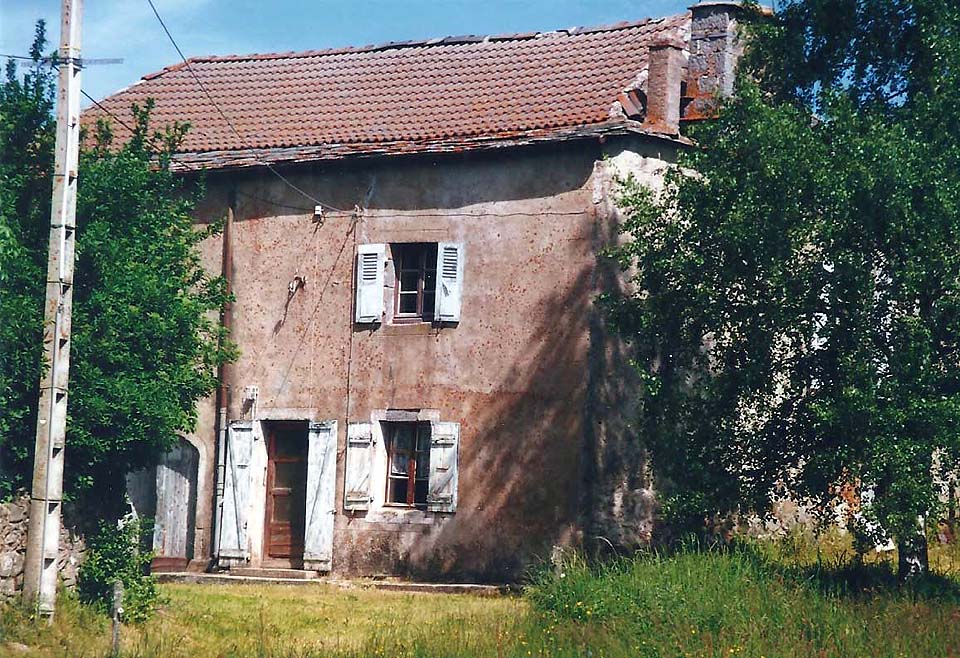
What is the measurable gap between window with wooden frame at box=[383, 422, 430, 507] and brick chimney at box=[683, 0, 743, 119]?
214 inches

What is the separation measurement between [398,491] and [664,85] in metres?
6.26

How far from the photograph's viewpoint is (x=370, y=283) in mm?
19125

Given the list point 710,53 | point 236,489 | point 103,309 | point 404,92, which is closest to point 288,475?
point 236,489

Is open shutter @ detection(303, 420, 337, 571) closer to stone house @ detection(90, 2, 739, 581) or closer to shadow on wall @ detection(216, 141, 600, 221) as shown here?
stone house @ detection(90, 2, 739, 581)

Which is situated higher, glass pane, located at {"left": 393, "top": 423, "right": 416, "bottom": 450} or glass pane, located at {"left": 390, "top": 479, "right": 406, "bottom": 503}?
glass pane, located at {"left": 393, "top": 423, "right": 416, "bottom": 450}

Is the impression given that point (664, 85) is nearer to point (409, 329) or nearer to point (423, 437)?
point (409, 329)

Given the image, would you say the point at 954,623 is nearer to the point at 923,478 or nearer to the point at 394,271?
Result: the point at 923,478

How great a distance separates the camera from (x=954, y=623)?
40.9 feet

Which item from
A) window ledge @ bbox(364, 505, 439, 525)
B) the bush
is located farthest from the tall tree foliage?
window ledge @ bbox(364, 505, 439, 525)

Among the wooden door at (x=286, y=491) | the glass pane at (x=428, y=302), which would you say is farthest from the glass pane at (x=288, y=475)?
the glass pane at (x=428, y=302)

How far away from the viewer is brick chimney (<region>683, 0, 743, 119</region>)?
18.8 meters

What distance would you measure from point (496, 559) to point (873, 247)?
256 inches

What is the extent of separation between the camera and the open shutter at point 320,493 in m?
19.0

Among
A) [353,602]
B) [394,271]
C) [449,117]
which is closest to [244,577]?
[353,602]
